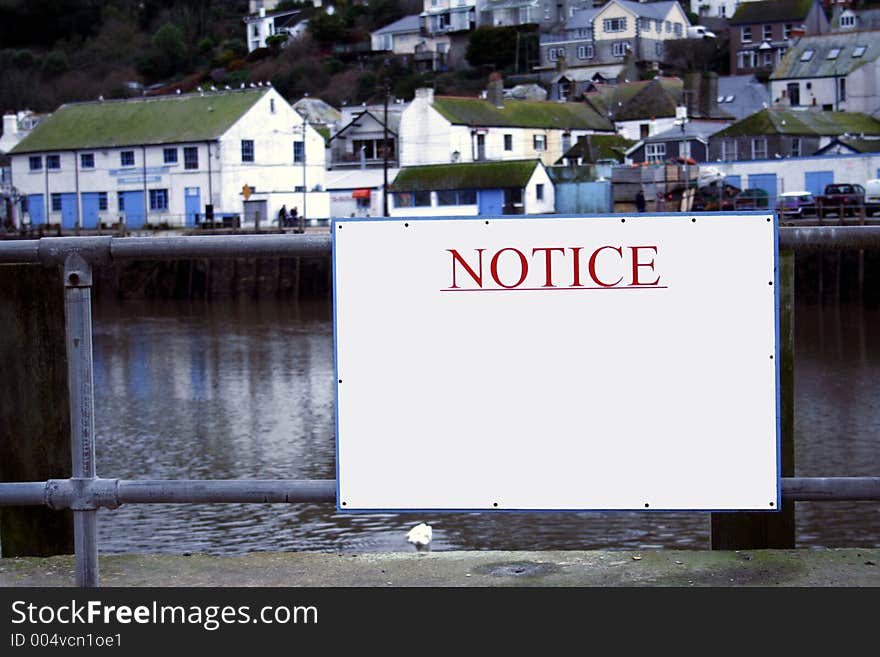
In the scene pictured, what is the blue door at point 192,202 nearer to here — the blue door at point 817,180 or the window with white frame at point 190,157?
the window with white frame at point 190,157

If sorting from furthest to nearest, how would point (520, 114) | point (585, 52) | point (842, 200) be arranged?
point (585, 52) < point (520, 114) < point (842, 200)

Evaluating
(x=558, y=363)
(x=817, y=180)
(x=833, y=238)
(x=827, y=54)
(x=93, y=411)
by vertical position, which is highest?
(x=827, y=54)

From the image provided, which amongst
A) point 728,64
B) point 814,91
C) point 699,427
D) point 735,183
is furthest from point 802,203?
point 728,64

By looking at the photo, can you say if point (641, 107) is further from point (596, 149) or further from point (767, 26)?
point (767, 26)

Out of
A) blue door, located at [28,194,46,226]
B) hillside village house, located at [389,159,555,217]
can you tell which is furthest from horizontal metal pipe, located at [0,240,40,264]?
blue door, located at [28,194,46,226]

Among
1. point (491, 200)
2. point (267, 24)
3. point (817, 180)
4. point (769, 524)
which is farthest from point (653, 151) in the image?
point (267, 24)

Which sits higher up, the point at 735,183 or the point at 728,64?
the point at 728,64

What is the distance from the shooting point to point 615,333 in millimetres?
4105

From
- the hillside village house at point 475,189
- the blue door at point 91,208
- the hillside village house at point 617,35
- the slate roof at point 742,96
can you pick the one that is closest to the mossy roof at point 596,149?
the hillside village house at point 475,189

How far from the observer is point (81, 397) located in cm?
416

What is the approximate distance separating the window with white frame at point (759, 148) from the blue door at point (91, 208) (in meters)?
36.0

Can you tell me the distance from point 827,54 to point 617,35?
42.1 metres

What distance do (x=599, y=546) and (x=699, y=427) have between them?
11612 millimetres
